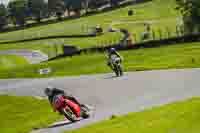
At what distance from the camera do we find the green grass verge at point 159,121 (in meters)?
13.7

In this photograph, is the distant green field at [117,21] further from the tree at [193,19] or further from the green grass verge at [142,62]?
the green grass verge at [142,62]

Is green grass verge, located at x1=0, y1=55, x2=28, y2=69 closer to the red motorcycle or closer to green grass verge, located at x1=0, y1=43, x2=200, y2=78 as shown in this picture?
green grass verge, located at x1=0, y1=43, x2=200, y2=78

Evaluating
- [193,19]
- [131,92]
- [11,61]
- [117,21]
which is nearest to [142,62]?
[131,92]

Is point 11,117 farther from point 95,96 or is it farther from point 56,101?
point 56,101

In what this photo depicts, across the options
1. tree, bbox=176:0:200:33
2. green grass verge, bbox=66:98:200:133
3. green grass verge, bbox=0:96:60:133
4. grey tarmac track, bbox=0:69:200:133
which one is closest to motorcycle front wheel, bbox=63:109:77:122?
grey tarmac track, bbox=0:69:200:133

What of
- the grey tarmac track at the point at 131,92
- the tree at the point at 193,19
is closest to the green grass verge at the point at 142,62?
the grey tarmac track at the point at 131,92

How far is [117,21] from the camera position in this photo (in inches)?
5207

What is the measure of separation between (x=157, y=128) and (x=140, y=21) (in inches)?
4386

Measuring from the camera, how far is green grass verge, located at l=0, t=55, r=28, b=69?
296ft

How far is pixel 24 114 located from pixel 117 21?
10608cm

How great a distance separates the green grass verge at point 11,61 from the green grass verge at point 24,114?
56777mm

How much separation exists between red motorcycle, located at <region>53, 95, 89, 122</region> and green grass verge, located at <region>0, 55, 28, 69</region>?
69488 millimetres

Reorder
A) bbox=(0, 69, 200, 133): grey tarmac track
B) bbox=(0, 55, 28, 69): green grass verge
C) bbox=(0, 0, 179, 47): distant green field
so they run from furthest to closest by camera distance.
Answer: bbox=(0, 0, 179, 47): distant green field → bbox=(0, 55, 28, 69): green grass verge → bbox=(0, 69, 200, 133): grey tarmac track

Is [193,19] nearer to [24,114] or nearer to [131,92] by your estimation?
[24,114]
